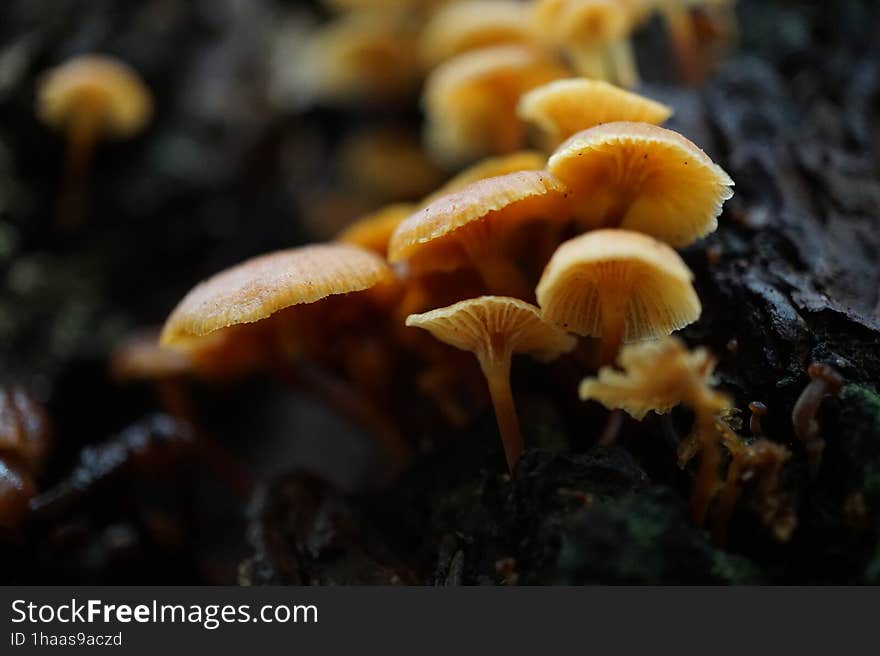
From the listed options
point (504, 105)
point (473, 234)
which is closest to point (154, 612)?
point (473, 234)

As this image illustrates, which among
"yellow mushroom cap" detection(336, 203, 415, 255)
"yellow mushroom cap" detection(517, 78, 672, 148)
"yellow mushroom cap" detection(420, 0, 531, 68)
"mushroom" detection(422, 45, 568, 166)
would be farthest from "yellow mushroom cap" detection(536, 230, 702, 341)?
"yellow mushroom cap" detection(420, 0, 531, 68)

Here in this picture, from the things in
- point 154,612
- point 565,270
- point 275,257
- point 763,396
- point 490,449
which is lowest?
point 154,612

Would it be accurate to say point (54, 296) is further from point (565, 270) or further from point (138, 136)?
point (565, 270)

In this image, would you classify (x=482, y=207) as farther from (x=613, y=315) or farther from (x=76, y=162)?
(x=76, y=162)

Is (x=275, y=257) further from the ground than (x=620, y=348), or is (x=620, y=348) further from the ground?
(x=275, y=257)

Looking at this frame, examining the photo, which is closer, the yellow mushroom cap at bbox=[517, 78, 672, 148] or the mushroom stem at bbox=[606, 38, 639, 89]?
the yellow mushroom cap at bbox=[517, 78, 672, 148]

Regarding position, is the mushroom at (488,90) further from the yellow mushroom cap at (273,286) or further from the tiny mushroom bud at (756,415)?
the tiny mushroom bud at (756,415)

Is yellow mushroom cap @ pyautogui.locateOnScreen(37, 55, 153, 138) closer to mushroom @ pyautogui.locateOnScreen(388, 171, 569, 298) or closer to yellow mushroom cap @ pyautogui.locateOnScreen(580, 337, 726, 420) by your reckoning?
mushroom @ pyautogui.locateOnScreen(388, 171, 569, 298)
